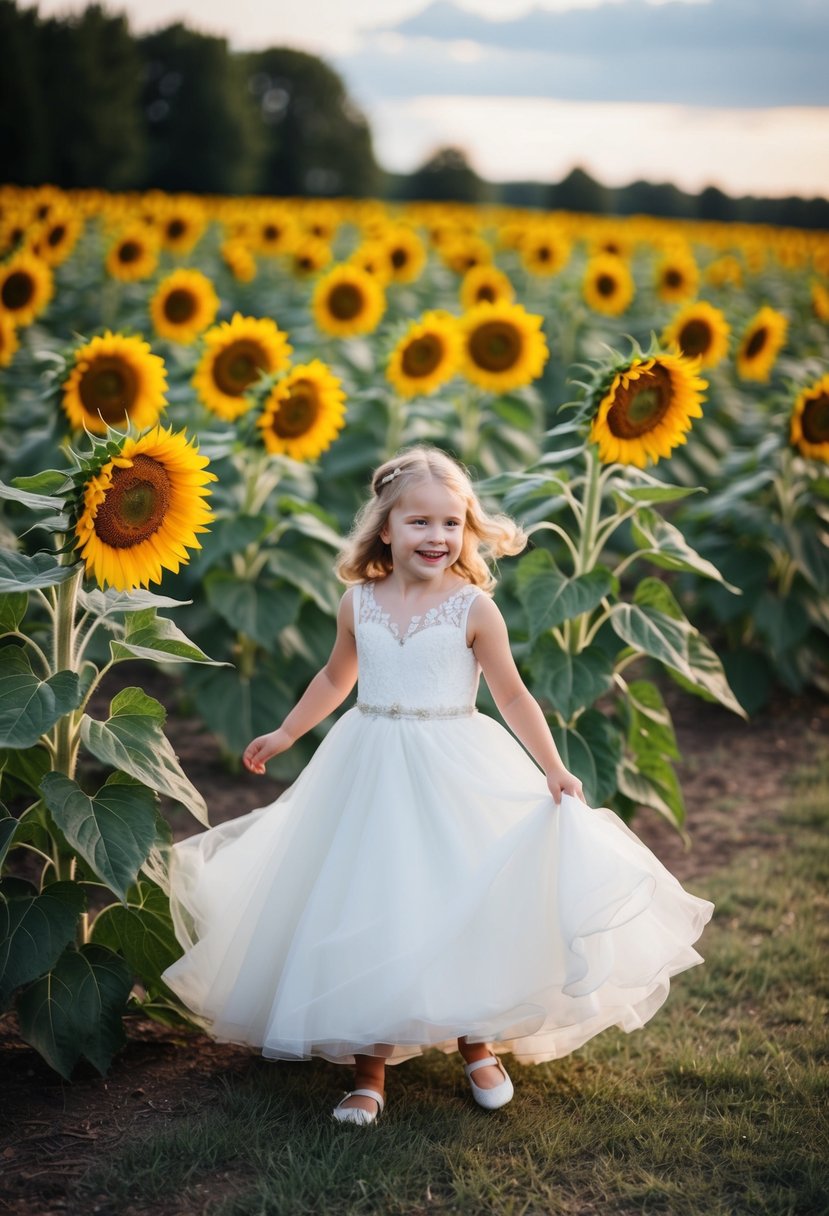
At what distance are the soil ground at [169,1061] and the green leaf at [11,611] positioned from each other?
1.10 m

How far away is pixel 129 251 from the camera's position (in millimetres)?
8719

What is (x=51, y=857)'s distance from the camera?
10.1 feet

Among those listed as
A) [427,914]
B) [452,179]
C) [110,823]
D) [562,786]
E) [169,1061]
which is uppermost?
[452,179]

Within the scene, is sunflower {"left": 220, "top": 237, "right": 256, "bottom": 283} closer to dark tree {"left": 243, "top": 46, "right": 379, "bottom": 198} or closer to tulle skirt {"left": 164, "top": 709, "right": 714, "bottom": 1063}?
tulle skirt {"left": 164, "top": 709, "right": 714, "bottom": 1063}

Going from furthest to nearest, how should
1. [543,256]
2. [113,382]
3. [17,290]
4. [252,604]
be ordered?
[543,256], [17,290], [252,604], [113,382]

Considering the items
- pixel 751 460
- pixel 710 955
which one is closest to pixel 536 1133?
pixel 710 955

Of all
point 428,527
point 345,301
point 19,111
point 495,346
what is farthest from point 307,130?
point 428,527

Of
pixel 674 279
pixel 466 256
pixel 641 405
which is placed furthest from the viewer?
pixel 466 256

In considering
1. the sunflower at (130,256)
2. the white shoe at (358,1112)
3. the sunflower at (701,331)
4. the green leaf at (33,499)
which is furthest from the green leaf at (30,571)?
the sunflower at (130,256)

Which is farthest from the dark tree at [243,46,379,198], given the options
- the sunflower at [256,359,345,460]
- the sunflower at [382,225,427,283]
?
the sunflower at [256,359,345,460]

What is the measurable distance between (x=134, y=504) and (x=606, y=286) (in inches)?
264

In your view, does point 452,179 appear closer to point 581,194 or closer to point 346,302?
point 581,194

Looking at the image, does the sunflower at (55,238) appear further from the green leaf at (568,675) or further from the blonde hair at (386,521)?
the blonde hair at (386,521)

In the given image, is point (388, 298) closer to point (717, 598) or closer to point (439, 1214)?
point (717, 598)
